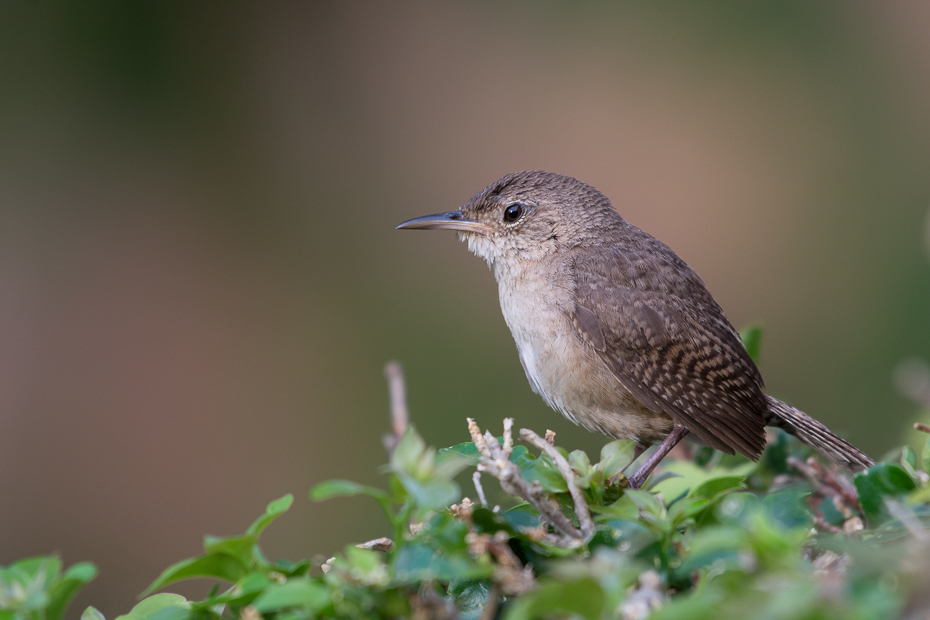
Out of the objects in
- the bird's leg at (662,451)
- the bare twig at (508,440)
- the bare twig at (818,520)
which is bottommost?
the bird's leg at (662,451)

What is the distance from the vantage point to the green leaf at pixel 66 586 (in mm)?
1255

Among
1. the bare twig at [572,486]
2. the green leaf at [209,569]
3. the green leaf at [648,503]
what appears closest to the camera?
the green leaf at [209,569]

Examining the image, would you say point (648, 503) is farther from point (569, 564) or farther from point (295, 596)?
point (295, 596)

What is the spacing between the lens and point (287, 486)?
6.96m

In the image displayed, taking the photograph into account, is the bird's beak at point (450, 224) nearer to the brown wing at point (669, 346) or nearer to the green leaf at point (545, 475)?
the brown wing at point (669, 346)

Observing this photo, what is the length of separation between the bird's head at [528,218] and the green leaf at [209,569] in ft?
8.78

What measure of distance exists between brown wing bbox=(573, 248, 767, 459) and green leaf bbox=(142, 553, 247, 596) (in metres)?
2.11

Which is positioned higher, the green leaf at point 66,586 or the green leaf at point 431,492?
the green leaf at point 431,492

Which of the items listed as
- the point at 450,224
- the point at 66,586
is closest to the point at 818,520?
the point at 66,586

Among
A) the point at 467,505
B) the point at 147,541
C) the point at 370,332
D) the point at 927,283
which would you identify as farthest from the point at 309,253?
the point at 467,505

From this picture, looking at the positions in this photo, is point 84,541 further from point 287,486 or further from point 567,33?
point 567,33

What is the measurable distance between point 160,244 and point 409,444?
23.5 ft

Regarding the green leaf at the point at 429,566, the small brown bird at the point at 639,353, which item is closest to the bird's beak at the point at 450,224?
the small brown bird at the point at 639,353

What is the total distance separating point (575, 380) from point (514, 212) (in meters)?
1.06
